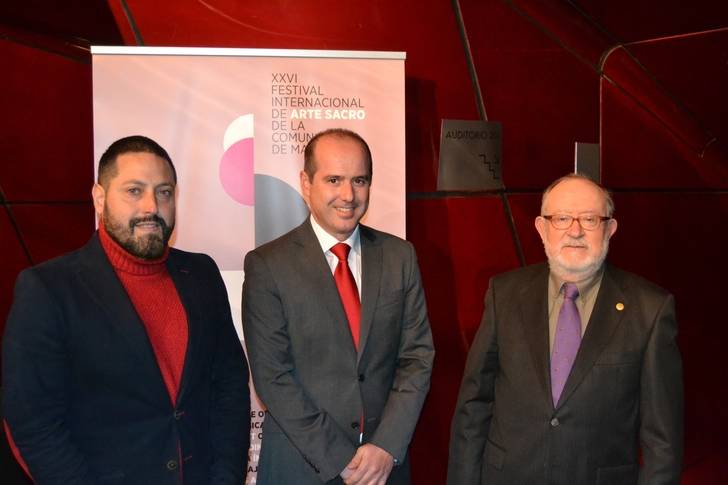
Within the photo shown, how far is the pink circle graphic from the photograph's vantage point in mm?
3451

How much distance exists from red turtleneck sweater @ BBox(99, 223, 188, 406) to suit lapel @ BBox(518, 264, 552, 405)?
1114mm

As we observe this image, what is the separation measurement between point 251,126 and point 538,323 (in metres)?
1.81

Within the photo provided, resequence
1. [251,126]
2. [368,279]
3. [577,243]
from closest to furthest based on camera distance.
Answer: [577,243], [368,279], [251,126]

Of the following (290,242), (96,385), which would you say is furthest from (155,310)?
(290,242)

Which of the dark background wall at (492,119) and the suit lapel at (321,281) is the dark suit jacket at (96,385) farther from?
the dark background wall at (492,119)

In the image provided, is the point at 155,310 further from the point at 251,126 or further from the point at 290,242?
the point at 251,126

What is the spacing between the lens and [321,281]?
2.40m

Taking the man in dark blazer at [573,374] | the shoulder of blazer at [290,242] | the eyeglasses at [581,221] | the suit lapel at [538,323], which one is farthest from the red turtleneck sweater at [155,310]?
the eyeglasses at [581,221]

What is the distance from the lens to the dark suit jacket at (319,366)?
2283mm

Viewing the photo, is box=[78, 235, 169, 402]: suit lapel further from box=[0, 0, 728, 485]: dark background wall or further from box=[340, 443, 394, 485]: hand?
box=[0, 0, 728, 485]: dark background wall

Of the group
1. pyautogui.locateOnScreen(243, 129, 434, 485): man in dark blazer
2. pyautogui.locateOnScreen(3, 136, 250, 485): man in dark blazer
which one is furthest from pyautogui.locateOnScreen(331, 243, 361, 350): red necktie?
pyautogui.locateOnScreen(3, 136, 250, 485): man in dark blazer

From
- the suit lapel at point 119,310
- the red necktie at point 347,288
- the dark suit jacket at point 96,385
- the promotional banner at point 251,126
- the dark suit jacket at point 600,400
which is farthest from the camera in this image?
the promotional banner at point 251,126

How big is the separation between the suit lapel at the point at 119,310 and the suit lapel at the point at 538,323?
3.84 ft

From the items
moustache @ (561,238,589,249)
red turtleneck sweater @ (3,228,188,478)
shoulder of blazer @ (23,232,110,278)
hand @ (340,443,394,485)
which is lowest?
hand @ (340,443,394,485)
